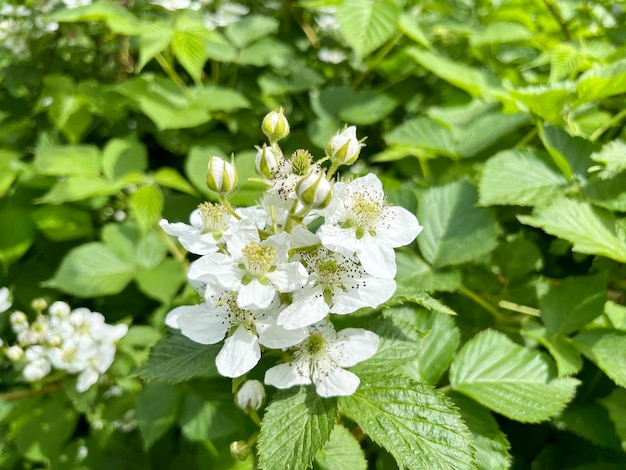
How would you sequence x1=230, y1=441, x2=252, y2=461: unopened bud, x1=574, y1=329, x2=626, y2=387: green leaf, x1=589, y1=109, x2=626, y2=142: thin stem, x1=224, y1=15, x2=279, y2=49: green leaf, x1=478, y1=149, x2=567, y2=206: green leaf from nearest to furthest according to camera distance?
x1=230, y1=441, x2=252, y2=461: unopened bud < x1=574, y1=329, x2=626, y2=387: green leaf < x1=478, y1=149, x2=567, y2=206: green leaf < x1=589, y1=109, x2=626, y2=142: thin stem < x1=224, y1=15, x2=279, y2=49: green leaf

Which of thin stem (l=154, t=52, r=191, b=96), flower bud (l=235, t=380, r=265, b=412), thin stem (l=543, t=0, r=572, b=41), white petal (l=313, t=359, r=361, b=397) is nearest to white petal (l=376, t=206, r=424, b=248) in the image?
white petal (l=313, t=359, r=361, b=397)

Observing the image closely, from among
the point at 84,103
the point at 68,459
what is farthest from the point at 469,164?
the point at 68,459

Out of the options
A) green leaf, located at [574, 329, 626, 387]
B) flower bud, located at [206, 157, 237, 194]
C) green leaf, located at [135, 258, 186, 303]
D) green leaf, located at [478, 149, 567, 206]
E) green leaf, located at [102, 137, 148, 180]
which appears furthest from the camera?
green leaf, located at [102, 137, 148, 180]

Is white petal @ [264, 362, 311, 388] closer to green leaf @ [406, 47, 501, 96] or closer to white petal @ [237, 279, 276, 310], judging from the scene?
white petal @ [237, 279, 276, 310]

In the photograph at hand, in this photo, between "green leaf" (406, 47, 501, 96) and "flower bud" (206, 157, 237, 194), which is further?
"green leaf" (406, 47, 501, 96)

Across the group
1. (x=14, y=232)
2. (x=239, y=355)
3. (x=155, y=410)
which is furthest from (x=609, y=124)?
(x=14, y=232)

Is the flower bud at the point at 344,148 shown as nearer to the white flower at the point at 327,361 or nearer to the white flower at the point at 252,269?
the white flower at the point at 252,269
